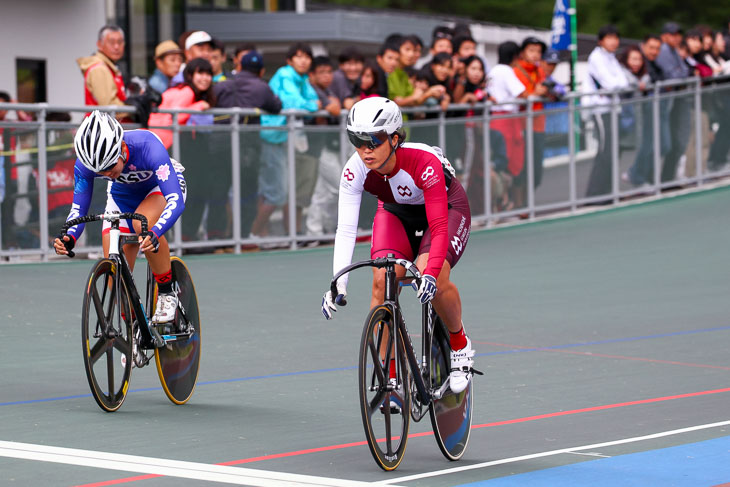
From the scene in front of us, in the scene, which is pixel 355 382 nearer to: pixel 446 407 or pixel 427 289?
pixel 446 407

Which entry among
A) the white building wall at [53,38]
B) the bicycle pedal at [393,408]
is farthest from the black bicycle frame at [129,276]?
the white building wall at [53,38]

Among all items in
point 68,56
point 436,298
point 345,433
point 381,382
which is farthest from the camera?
point 68,56

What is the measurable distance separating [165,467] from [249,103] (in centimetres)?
856

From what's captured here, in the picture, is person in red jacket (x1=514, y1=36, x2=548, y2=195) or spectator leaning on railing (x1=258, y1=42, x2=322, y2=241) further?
person in red jacket (x1=514, y1=36, x2=548, y2=195)

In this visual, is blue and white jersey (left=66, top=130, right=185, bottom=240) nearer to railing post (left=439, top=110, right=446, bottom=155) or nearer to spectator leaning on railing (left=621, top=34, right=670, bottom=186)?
railing post (left=439, top=110, right=446, bottom=155)

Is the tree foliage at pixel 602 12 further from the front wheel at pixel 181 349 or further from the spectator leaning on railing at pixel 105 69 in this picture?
the front wheel at pixel 181 349

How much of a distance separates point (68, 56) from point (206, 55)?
7293mm

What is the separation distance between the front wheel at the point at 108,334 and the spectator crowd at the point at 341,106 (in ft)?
20.2

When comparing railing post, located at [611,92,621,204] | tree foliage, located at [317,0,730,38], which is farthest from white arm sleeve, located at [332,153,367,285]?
tree foliage, located at [317,0,730,38]

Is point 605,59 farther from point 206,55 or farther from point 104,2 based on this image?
point 104,2

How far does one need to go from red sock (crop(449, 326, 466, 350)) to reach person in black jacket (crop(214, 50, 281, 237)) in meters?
7.96

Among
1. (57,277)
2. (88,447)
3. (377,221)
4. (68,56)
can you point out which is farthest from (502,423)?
(68,56)

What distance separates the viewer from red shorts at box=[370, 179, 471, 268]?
6355mm

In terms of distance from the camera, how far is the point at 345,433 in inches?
270
